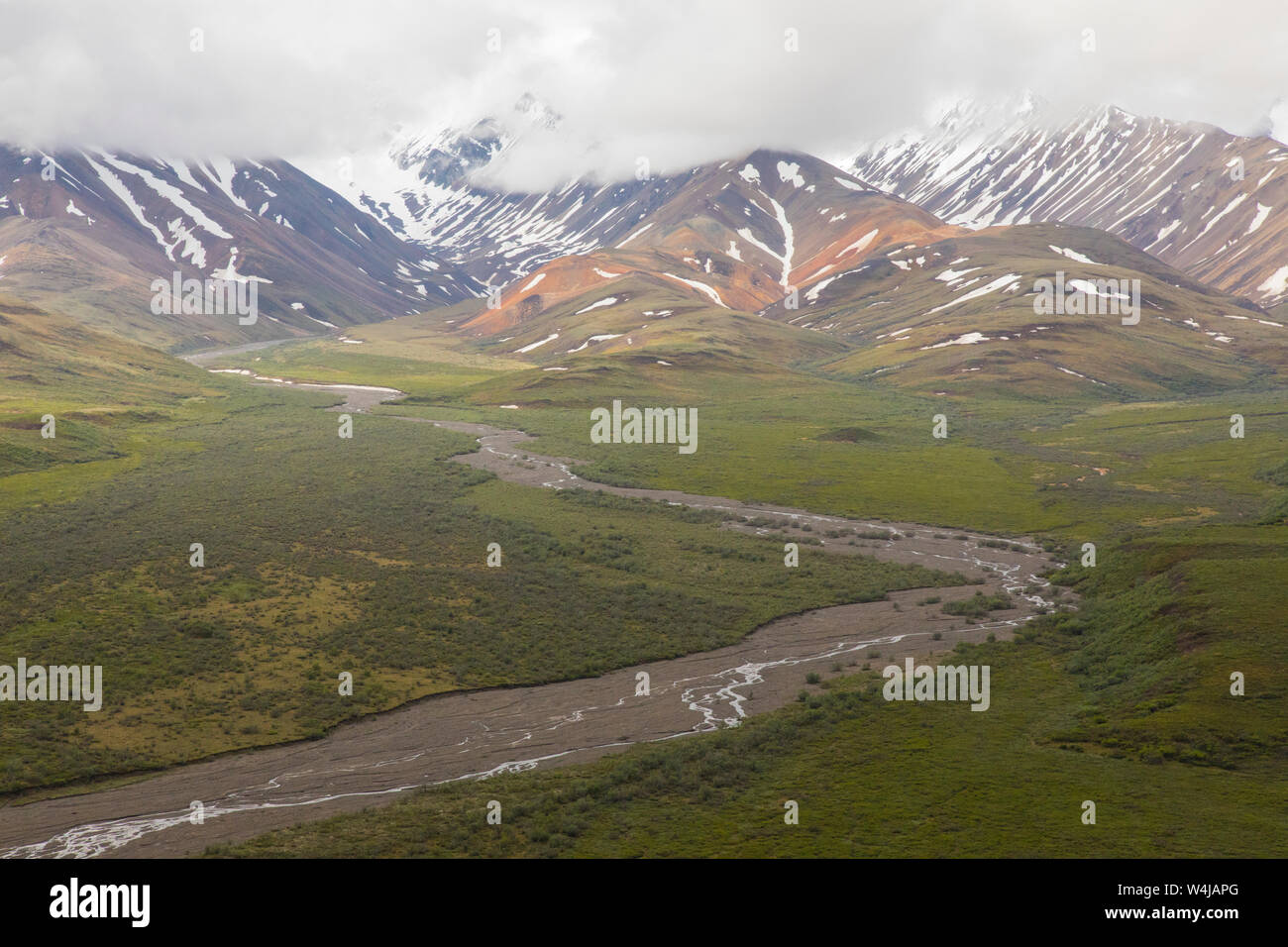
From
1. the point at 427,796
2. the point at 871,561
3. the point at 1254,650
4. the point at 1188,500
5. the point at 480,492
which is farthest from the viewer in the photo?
the point at 480,492

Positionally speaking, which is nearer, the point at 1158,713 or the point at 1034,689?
the point at 1158,713

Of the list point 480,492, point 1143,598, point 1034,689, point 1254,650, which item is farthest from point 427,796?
point 480,492

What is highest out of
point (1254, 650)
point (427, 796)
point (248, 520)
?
point (248, 520)

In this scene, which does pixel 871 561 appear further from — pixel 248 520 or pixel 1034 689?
pixel 248 520

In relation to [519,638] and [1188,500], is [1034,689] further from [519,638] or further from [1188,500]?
[1188,500]
